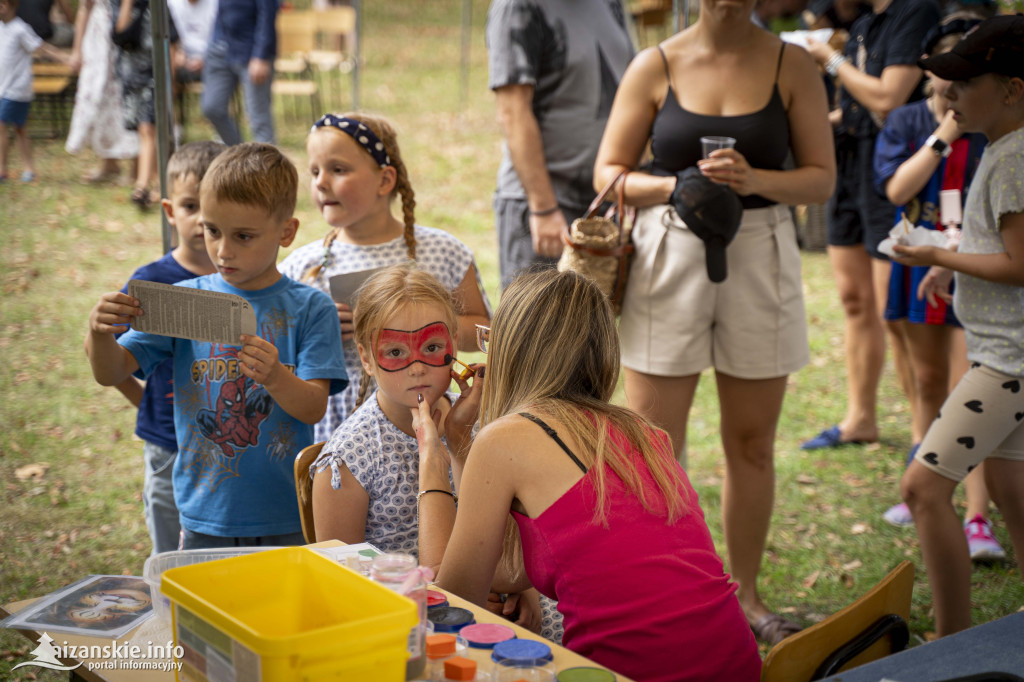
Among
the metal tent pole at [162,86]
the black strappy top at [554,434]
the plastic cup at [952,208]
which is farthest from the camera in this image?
the plastic cup at [952,208]

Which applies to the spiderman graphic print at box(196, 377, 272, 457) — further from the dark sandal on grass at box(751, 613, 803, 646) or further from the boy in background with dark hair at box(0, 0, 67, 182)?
the dark sandal on grass at box(751, 613, 803, 646)

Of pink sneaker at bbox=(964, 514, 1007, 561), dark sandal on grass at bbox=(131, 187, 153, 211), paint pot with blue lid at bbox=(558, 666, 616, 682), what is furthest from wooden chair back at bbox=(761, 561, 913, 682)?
dark sandal on grass at bbox=(131, 187, 153, 211)

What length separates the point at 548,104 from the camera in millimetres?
3309

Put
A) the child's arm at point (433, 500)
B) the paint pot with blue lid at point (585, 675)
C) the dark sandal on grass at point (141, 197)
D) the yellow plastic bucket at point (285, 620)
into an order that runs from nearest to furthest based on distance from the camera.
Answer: the yellow plastic bucket at point (285, 620) < the paint pot with blue lid at point (585, 675) < the child's arm at point (433, 500) < the dark sandal on grass at point (141, 197)

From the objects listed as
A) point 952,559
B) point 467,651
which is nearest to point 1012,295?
point 952,559

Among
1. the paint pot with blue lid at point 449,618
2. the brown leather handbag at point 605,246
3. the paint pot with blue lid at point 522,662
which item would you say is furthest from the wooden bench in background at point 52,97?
the paint pot with blue lid at point 522,662

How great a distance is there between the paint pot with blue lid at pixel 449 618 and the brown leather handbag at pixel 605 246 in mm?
1433

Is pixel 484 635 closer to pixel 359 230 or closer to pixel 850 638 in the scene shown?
pixel 850 638

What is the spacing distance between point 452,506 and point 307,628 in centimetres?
53

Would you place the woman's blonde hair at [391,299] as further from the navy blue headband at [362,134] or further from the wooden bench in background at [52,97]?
the wooden bench in background at [52,97]

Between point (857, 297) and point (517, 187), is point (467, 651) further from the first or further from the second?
point (857, 297)

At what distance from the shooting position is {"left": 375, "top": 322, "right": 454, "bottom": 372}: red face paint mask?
2.15m

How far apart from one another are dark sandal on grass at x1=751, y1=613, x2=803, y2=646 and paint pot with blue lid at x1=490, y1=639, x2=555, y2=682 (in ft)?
5.68

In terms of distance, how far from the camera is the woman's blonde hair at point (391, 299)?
216cm
